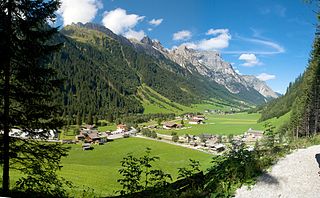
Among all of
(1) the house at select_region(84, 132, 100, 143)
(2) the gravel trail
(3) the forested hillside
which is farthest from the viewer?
(1) the house at select_region(84, 132, 100, 143)

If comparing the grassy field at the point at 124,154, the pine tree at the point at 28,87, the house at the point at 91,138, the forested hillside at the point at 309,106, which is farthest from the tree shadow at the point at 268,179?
the house at the point at 91,138

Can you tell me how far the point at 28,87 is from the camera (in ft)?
42.4

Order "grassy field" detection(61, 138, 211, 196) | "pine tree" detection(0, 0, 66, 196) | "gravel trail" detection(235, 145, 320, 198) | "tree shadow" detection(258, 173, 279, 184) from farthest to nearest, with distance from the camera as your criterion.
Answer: "grassy field" detection(61, 138, 211, 196), "pine tree" detection(0, 0, 66, 196), "tree shadow" detection(258, 173, 279, 184), "gravel trail" detection(235, 145, 320, 198)

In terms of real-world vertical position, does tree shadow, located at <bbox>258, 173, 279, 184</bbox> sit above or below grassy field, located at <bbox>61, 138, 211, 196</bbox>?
above

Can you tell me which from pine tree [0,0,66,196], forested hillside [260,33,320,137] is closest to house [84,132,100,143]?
forested hillside [260,33,320,137]

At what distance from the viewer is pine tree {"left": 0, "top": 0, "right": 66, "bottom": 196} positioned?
1224 centimetres

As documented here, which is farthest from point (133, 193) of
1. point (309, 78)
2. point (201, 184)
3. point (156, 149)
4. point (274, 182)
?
point (156, 149)

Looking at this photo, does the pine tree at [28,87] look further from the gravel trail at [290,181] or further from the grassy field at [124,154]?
the grassy field at [124,154]

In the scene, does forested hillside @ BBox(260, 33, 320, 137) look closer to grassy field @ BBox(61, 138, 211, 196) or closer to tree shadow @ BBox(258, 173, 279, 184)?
grassy field @ BBox(61, 138, 211, 196)

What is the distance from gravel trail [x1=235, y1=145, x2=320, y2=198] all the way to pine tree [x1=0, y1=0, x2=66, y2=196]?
856 centimetres

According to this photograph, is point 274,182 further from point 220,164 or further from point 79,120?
point 79,120

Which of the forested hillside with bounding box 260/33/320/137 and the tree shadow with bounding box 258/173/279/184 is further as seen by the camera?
the forested hillside with bounding box 260/33/320/137

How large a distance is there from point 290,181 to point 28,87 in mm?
11511

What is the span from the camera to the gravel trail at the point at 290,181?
380 inches
